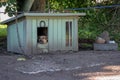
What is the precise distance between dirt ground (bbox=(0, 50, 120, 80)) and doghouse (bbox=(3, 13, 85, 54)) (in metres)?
0.56

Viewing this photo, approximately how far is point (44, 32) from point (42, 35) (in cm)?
10

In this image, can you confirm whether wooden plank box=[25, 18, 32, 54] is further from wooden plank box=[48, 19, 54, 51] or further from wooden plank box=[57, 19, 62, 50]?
wooden plank box=[57, 19, 62, 50]

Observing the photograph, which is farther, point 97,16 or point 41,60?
point 97,16

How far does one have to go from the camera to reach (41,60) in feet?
30.4

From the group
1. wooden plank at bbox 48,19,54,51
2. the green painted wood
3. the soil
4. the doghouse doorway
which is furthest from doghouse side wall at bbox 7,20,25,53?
the soil

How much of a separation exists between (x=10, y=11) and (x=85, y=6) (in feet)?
12.5

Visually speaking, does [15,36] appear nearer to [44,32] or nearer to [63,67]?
[44,32]

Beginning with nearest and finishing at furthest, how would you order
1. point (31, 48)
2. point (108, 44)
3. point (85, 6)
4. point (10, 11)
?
point (31, 48), point (108, 44), point (10, 11), point (85, 6)

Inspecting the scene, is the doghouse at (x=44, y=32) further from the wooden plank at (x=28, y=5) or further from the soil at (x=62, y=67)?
the wooden plank at (x=28, y=5)

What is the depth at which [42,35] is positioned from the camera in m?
11.1

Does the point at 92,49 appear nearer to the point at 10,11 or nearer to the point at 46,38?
the point at 46,38

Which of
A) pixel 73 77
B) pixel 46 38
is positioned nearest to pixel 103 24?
pixel 46 38

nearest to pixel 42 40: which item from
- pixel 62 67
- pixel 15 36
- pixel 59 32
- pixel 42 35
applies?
pixel 42 35

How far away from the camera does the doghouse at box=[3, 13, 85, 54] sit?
1058 centimetres
